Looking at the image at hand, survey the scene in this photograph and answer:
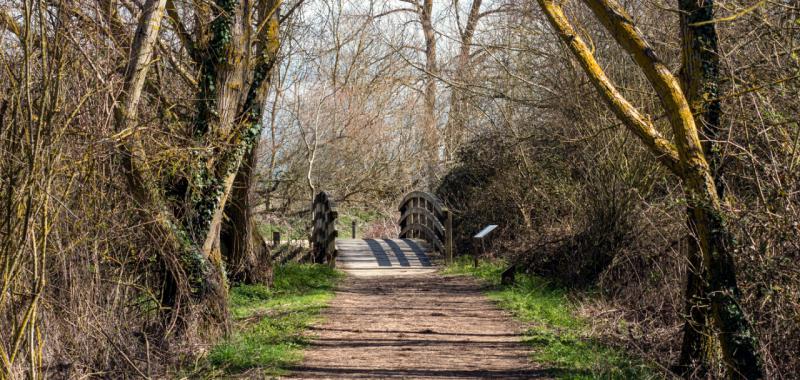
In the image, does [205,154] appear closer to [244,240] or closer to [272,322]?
[272,322]

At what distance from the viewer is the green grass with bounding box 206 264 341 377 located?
769 cm

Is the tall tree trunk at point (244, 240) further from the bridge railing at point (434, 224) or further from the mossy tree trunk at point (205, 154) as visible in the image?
the bridge railing at point (434, 224)

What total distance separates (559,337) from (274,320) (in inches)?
124

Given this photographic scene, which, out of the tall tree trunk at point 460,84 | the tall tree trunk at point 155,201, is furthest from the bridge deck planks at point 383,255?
the tall tree trunk at point 155,201

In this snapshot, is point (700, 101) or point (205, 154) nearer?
point (700, 101)

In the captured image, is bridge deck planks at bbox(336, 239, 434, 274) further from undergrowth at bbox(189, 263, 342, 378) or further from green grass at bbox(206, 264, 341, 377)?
undergrowth at bbox(189, 263, 342, 378)

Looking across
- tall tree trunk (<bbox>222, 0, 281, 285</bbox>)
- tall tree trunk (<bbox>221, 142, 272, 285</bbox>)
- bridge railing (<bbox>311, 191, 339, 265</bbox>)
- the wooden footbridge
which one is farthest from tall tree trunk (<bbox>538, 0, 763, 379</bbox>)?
bridge railing (<bbox>311, 191, 339, 265</bbox>)

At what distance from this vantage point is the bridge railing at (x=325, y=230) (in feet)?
54.6

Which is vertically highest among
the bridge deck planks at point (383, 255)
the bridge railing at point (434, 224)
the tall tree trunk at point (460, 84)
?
the tall tree trunk at point (460, 84)

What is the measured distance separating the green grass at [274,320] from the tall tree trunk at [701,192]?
3.35 metres

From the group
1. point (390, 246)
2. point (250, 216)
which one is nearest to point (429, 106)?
point (390, 246)

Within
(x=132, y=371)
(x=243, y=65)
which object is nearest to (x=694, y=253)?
(x=132, y=371)

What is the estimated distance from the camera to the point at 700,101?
654cm

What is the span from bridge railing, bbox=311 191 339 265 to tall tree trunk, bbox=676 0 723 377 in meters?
10.2
